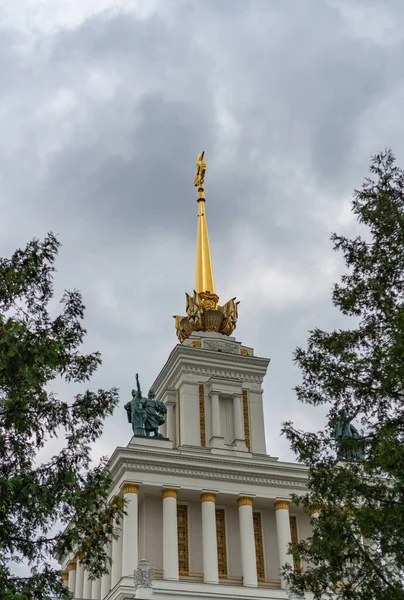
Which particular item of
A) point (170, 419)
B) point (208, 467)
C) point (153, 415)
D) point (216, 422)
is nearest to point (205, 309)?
point (170, 419)

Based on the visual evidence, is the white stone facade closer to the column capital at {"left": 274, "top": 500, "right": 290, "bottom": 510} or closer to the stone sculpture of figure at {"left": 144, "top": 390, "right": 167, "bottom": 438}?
the column capital at {"left": 274, "top": 500, "right": 290, "bottom": 510}

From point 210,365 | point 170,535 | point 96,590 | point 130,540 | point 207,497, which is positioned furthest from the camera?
point 210,365

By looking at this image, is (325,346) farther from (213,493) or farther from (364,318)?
(213,493)

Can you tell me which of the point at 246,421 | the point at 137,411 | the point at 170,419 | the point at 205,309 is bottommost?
the point at 137,411

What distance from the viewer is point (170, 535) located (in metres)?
28.8

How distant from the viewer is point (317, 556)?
48.1 feet

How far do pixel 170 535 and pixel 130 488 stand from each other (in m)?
2.05

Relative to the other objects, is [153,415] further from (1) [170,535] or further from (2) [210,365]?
(1) [170,535]

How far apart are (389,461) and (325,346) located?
3.01 metres

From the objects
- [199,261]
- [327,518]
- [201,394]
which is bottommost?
[327,518]

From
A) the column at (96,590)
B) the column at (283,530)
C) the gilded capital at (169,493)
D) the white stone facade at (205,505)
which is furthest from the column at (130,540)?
the column at (283,530)

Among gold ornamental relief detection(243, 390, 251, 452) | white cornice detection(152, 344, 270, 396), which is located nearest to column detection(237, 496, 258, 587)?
gold ornamental relief detection(243, 390, 251, 452)

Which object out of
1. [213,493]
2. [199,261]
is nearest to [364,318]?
[213,493]

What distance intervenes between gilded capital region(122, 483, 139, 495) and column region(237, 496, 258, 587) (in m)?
3.82
